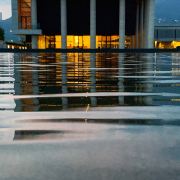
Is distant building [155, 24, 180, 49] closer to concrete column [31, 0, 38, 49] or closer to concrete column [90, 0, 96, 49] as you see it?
concrete column [90, 0, 96, 49]

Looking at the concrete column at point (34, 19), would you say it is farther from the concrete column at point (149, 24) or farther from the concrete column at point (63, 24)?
the concrete column at point (149, 24)

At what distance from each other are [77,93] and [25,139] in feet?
13.9

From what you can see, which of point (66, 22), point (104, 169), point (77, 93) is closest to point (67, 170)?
point (104, 169)

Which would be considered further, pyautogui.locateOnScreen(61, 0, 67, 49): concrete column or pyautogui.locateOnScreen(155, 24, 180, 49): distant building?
pyautogui.locateOnScreen(155, 24, 180, 49): distant building

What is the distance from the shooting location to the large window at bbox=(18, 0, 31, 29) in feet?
255

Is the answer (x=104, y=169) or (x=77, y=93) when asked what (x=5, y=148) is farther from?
(x=77, y=93)

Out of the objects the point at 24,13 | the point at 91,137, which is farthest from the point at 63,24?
the point at 91,137

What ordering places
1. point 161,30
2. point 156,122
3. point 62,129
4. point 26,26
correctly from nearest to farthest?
point 62,129
point 156,122
point 26,26
point 161,30

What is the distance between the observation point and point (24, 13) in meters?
79.4

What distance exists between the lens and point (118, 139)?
392 centimetres

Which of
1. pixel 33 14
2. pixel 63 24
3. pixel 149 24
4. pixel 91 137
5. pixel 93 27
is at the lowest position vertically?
pixel 91 137

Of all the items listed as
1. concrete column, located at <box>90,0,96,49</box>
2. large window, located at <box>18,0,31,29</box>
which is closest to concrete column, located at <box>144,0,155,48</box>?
concrete column, located at <box>90,0,96,49</box>

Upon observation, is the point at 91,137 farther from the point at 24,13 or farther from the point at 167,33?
the point at 167,33

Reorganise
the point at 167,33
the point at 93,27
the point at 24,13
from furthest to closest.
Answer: the point at 167,33 → the point at 24,13 → the point at 93,27
